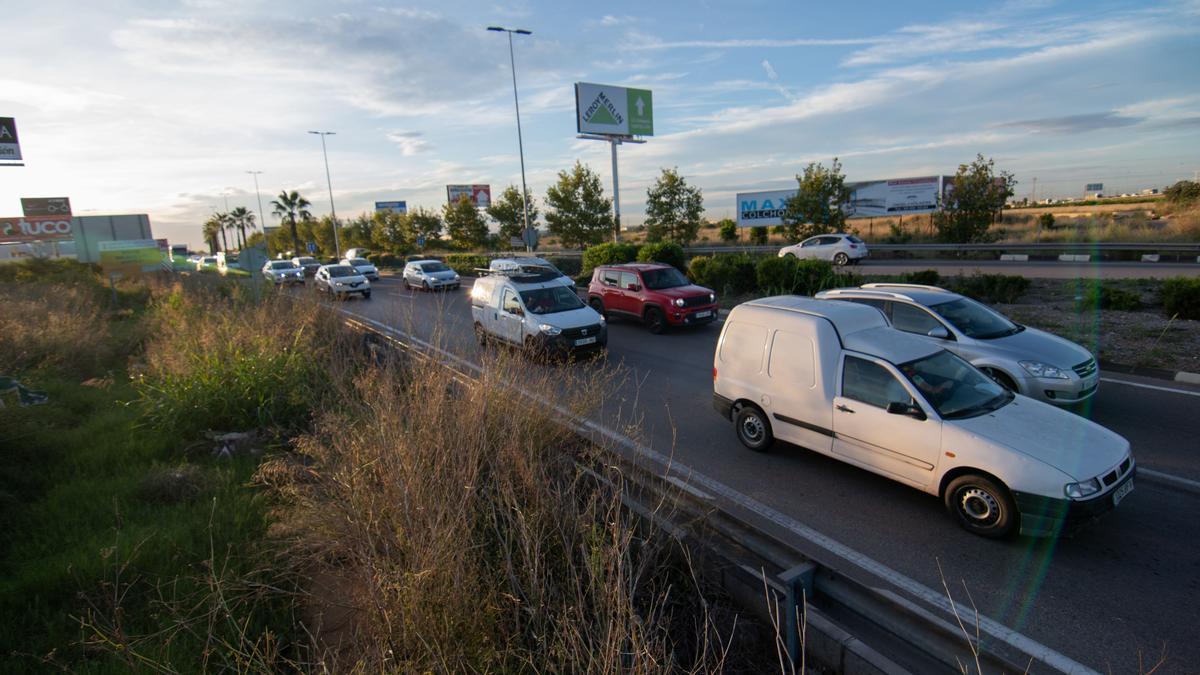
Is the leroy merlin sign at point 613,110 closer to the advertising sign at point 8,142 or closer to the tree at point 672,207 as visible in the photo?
the tree at point 672,207

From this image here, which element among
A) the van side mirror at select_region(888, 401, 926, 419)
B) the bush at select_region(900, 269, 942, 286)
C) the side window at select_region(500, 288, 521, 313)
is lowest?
the van side mirror at select_region(888, 401, 926, 419)

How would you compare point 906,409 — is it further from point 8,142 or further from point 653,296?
point 8,142

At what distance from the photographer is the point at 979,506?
15.2 ft

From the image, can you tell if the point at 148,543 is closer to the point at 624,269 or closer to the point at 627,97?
the point at 624,269

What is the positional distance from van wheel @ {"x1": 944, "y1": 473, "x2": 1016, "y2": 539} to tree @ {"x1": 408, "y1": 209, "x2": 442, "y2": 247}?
182 feet

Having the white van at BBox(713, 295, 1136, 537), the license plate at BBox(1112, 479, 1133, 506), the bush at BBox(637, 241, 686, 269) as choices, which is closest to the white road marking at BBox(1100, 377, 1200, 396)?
the white van at BBox(713, 295, 1136, 537)

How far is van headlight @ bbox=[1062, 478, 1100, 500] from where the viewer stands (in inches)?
162

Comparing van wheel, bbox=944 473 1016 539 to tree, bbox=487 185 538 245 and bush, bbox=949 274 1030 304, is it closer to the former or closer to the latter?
bush, bbox=949 274 1030 304

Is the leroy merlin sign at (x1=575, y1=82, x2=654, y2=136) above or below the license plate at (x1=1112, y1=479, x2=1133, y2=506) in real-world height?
above

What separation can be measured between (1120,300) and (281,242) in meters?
97.1

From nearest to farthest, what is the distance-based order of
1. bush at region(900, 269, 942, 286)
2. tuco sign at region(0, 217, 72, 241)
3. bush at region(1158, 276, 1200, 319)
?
1. bush at region(1158, 276, 1200, 319)
2. bush at region(900, 269, 942, 286)
3. tuco sign at region(0, 217, 72, 241)

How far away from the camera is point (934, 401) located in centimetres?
502

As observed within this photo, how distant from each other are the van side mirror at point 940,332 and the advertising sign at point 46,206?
225 feet

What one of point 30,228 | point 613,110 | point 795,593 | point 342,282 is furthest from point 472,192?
point 795,593
